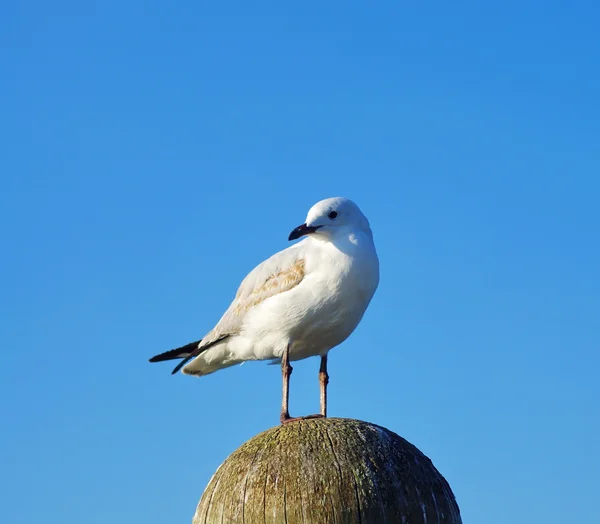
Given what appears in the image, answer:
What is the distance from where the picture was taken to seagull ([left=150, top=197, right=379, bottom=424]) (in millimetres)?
10719

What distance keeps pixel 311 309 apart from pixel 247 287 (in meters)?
1.41

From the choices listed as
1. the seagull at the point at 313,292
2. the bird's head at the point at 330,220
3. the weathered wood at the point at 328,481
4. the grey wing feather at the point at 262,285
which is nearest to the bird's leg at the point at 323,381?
the seagull at the point at 313,292

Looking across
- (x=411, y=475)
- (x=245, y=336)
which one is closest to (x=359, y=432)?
(x=411, y=475)

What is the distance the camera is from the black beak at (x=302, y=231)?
35.4 feet

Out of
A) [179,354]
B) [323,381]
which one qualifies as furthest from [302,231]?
[179,354]

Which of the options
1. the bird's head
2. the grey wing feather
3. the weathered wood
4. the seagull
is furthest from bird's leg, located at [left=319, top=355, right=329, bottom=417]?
the weathered wood

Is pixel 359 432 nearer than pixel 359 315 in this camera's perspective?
Yes

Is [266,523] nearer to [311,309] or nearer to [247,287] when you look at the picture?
[311,309]

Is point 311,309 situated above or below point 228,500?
above

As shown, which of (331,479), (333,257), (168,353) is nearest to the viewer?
(331,479)

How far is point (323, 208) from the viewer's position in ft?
35.8

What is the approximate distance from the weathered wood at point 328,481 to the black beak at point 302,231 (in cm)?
309

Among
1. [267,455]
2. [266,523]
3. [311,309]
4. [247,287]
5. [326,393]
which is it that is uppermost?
[247,287]

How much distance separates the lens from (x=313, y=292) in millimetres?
10789
